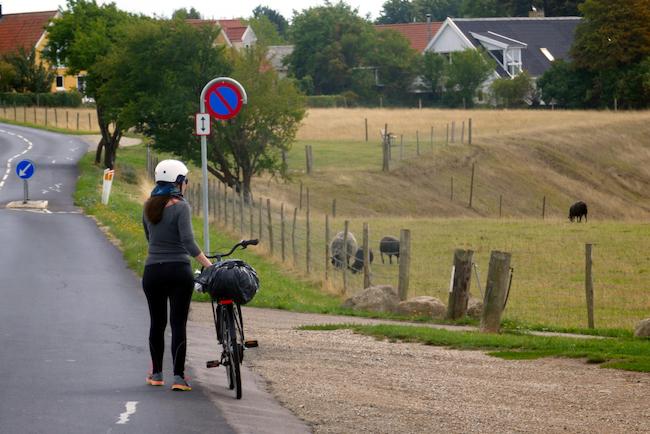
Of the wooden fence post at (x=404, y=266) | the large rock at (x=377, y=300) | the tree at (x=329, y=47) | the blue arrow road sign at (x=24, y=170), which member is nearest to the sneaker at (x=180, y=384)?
the large rock at (x=377, y=300)

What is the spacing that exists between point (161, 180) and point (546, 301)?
1515 cm

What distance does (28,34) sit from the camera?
10919cm

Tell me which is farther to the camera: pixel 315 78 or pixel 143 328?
pixel 315 78

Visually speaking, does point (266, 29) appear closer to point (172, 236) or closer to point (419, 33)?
point (419, 33)

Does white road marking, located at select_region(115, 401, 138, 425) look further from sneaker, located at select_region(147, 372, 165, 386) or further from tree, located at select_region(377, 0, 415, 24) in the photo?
tree, located at select_region(377, 0, 415, 24)

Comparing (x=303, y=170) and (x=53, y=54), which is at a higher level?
(x=53, y=54)

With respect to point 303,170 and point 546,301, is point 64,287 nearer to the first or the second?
point 546,301

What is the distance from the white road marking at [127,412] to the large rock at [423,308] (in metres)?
10.5

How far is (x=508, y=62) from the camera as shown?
3925 inches

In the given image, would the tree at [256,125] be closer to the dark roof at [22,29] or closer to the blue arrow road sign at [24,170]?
the blue arrow road sign at [24,170]

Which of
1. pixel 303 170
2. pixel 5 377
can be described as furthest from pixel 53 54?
pixel 5 377

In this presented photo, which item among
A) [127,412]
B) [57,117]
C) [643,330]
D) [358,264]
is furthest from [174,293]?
[57,117]

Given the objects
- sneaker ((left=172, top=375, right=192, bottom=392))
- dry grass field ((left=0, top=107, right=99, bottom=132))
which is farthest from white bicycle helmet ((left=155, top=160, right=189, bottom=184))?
dry grass field ((left=0, top=107, right=99, bottom=132))

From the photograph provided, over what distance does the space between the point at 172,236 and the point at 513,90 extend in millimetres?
82111
